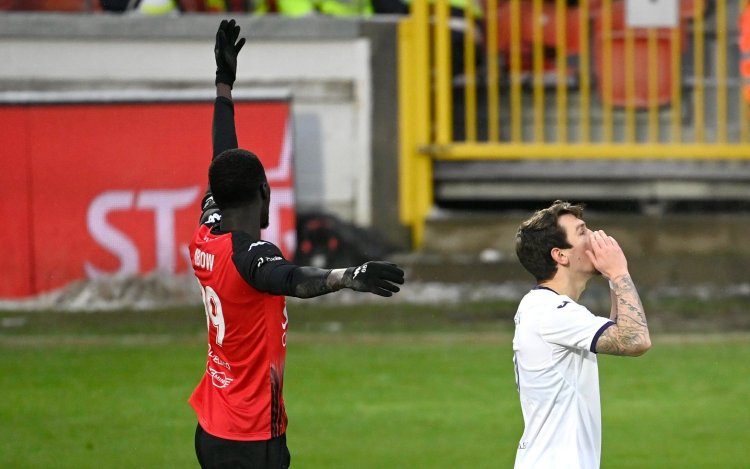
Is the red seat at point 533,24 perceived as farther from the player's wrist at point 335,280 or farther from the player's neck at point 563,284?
the player's wrist at point 335,280

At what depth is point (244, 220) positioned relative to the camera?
15.9ft

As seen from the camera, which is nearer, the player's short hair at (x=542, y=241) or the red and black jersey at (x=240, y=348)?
the player's short hair at (x=542, y=241)

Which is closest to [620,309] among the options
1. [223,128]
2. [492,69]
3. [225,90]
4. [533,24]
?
[223,128]

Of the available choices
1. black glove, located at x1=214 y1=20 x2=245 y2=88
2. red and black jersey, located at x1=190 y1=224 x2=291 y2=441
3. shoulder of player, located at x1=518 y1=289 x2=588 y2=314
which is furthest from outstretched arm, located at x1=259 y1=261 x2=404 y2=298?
black glove, located at x1=214 y1=20 x2=245 y2=88

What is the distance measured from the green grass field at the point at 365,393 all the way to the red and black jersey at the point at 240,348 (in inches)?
101

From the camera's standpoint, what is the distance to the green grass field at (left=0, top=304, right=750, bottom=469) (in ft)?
25.5

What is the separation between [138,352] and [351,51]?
4555 millimetres

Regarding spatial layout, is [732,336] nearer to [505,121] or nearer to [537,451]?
[505,121]

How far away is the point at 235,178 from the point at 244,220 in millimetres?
162

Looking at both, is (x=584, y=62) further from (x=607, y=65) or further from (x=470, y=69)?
(x=470, y=69)

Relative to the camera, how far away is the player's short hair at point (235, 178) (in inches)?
188

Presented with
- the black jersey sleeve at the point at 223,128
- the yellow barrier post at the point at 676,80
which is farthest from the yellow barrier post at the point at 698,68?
the black jersey sleeve at the point at 223,128

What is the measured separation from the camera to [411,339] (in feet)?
37.1

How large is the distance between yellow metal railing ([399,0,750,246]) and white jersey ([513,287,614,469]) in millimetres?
9682
